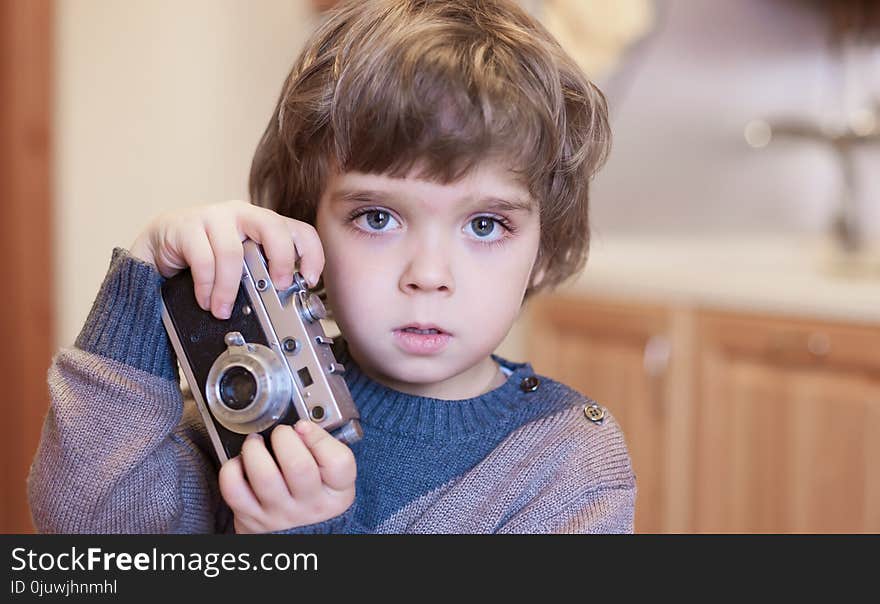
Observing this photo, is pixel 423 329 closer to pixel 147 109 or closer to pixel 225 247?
pixel 225 247

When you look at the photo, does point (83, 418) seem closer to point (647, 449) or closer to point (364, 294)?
point (364, 294)

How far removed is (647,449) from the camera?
172 cm

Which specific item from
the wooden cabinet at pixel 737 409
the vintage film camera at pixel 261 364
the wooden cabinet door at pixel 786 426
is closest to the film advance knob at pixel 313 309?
the vintage film camera at pixel 261 364

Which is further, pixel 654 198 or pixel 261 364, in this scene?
pixel 654 198

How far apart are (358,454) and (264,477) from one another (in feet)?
0.52

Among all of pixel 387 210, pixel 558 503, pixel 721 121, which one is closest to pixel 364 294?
pixel 387 210

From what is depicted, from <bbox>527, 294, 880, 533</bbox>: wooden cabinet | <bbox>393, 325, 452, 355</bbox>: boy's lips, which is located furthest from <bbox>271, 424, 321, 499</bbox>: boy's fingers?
<bbox>527, 294, 880, 533</bbox>: wooden cabinet

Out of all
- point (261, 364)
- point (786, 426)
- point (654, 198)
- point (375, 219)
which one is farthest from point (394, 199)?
point (654, 198)

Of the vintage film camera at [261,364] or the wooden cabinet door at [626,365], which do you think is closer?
the vintage film camera at [261,364]

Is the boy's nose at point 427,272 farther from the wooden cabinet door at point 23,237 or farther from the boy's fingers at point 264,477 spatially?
the wooden cabinet door at point 23,237

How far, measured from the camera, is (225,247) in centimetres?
62

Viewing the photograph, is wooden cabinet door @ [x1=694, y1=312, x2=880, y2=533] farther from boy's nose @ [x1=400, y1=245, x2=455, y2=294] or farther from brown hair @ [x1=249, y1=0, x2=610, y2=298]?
boy's nose @ [x1=400, y1=245, x2=455, y2=294]

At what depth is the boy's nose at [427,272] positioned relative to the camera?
631 mm

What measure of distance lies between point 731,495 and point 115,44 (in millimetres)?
1377
